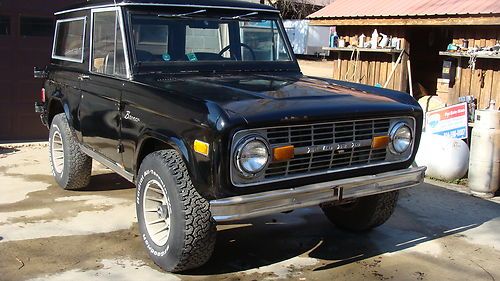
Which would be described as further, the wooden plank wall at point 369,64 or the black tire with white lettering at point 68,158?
the wooden plank wall at point 369,64

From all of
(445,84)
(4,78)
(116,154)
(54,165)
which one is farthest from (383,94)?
(4,78)

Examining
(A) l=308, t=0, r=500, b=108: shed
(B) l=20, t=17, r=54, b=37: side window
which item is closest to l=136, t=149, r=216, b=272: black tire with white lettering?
(A) l=308, t=0, r=500, b=108: shed

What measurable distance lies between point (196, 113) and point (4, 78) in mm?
6880

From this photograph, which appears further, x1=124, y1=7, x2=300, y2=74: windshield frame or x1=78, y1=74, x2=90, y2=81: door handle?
x1=78, y1=74, x2=90, y2=81: door handle

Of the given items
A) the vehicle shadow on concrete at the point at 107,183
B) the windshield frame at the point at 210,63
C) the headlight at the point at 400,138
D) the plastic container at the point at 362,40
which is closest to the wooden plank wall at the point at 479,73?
the plastic container at the point at 362,40

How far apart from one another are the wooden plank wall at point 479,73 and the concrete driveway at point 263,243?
2.57m

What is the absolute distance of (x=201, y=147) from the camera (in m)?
3.49

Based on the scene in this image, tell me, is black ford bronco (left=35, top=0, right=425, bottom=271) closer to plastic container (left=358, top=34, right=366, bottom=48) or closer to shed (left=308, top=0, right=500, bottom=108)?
shed (left=308, top=0, right=500, bottom=108)

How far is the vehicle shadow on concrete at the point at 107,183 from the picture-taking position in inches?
253

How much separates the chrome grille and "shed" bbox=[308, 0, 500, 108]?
4.66 m

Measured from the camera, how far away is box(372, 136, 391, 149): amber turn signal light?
4070mm

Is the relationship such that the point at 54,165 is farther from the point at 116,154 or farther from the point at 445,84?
the point at 445,84

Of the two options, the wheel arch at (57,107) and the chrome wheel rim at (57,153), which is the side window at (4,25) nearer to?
the wheel arch at (57,107)

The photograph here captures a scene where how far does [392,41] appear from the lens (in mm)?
10031
